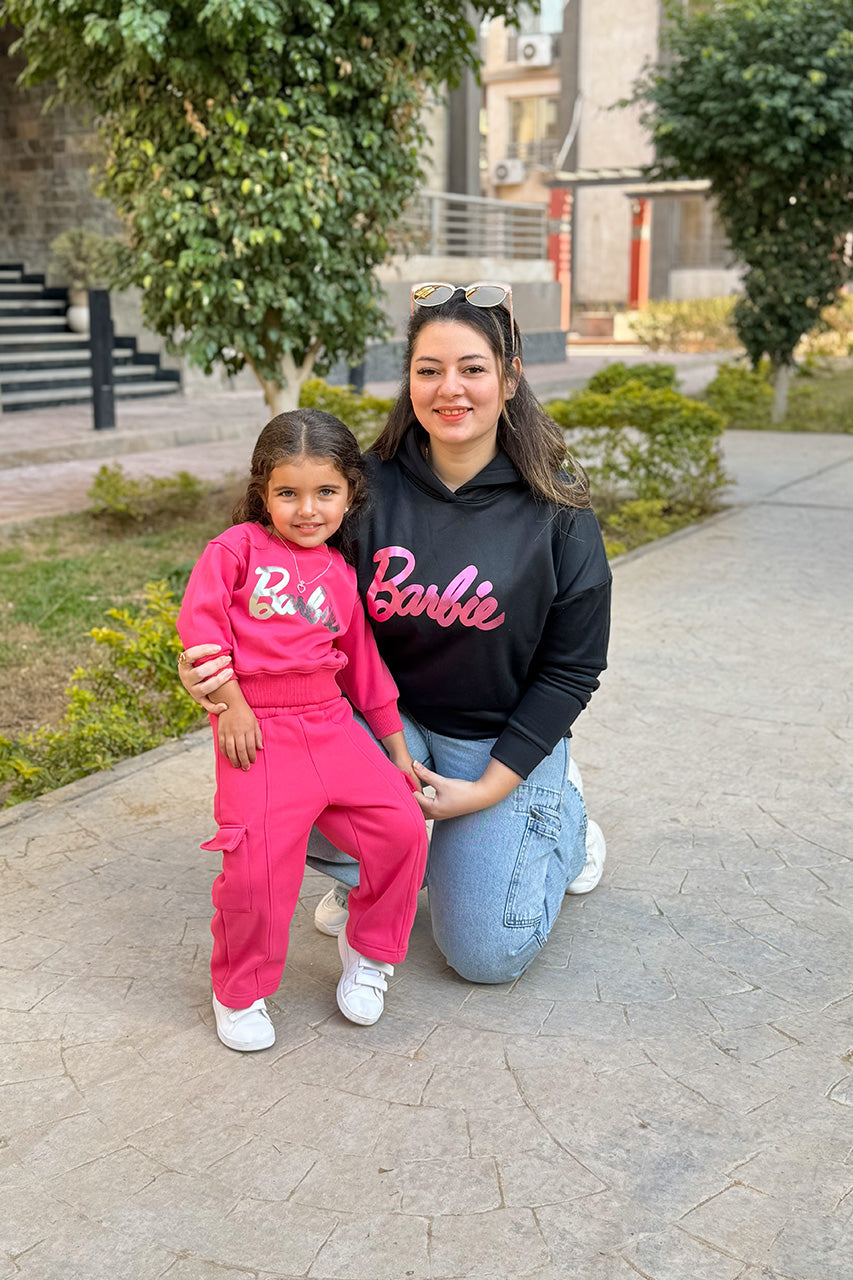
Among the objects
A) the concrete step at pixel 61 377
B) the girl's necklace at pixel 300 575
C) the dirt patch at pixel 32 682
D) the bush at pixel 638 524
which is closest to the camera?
the girl's necklace at pixel 300 575

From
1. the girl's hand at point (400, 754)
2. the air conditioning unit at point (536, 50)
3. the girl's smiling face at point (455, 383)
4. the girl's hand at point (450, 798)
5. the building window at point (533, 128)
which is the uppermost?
the air conditioning unit at point (536, 50)

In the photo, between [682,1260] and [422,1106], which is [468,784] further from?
[682,1260]

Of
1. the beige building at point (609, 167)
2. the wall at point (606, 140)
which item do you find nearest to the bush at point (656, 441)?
the beige building at point (609, 167)

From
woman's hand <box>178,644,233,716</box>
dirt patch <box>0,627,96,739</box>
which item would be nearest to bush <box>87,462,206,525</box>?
dirt patch <box>0,627,96,739</box>

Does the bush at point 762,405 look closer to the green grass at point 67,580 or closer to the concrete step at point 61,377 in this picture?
the concrete step at point 61,377

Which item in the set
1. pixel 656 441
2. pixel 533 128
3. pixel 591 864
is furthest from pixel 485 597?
pixel 533 128

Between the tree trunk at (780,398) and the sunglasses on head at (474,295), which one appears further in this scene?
the tree trunk at (780,398)

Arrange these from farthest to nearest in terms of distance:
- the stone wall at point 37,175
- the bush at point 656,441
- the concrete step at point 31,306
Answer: the stone wall at point 37,175, the concrete step at point 31,306, the bush at point 656,441

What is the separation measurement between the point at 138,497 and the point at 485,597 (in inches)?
200

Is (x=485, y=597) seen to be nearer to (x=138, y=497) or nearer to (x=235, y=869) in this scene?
(x=235, y=869)

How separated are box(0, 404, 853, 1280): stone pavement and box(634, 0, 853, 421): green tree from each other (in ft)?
27.5

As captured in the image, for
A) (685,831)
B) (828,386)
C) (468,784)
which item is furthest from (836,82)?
(468,784)

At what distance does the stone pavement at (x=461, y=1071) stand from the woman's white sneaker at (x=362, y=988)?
4 cm

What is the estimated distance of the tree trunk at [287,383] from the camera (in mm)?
Answer: 6859
